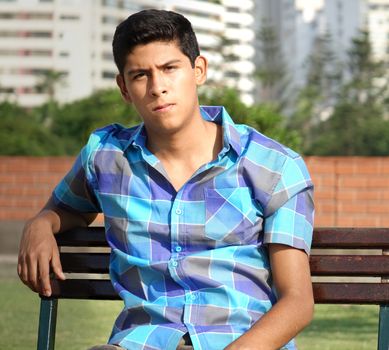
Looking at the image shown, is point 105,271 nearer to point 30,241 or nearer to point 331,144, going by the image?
point 30,241

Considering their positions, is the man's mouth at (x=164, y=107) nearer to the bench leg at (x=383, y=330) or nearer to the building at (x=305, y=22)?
the bench leg at (x=383, y=330)

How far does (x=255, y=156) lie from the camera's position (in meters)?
2.78

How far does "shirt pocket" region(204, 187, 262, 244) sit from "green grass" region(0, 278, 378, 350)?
3257 mm

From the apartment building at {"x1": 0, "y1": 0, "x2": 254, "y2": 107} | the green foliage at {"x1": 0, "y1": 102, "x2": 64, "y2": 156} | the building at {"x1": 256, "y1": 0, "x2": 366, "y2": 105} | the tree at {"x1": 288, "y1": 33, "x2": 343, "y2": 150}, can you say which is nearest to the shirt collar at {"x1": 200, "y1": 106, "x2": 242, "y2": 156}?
the green foliage at {"x1": 0, "y1": 102, "x2": 64, "y2": 156}

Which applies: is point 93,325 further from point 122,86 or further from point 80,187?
point 122,86

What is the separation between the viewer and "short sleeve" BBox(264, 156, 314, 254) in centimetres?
271

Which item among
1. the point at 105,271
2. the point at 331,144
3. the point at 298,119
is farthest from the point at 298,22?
the point at 105,271

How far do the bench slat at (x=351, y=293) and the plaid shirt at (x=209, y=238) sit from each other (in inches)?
8.1

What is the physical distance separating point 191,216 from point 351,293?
0.45 metres

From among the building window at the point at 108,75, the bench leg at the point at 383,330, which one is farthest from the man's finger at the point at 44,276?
the building window at the point at 108,75

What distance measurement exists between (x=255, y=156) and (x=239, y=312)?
33 centimetres

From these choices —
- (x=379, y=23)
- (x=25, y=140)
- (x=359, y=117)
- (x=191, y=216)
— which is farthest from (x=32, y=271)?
(x=379, y=23)

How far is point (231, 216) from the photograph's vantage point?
277 centimetres

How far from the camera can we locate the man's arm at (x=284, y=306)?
261 cm
